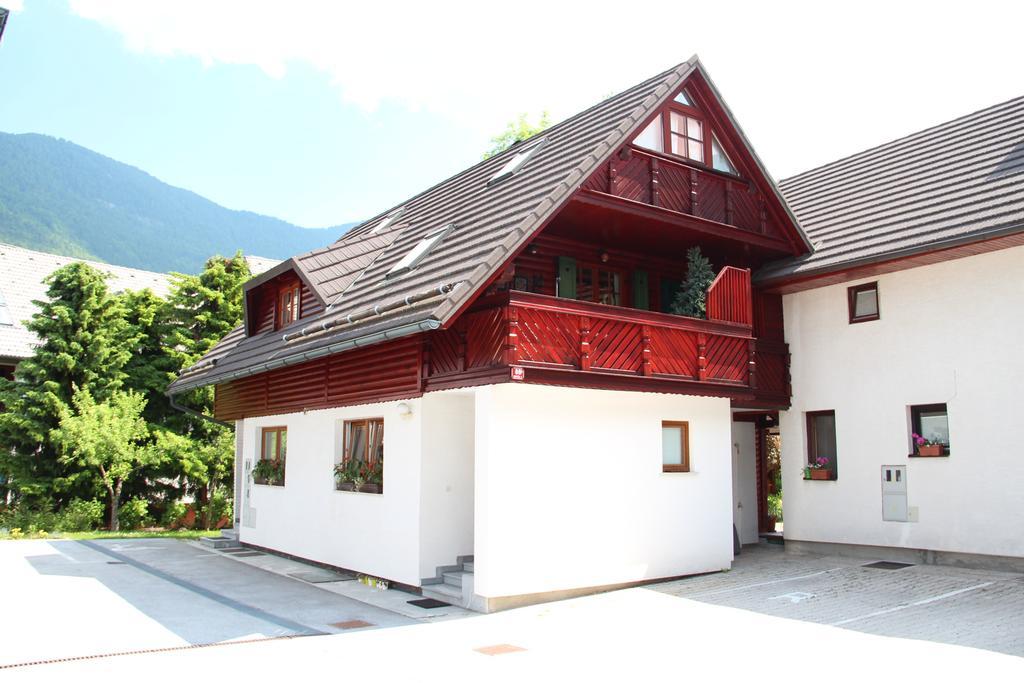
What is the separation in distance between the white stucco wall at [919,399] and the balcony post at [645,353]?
4.44m

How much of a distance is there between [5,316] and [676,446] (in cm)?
2367

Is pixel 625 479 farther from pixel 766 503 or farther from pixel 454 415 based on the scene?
pixel 766 503

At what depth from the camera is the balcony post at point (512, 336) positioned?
10.3 metres

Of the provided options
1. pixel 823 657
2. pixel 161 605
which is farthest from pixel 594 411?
pixel 161 605

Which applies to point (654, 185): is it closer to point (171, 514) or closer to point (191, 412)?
point (191, 412)

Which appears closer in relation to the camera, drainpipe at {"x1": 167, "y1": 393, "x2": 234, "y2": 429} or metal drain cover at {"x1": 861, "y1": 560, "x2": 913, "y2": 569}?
metal drain cover at {"x1": 861, "y1": 560, "x2": 913, "y2": 569}

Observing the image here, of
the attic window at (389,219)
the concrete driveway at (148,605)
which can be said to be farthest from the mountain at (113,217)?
the concrete driveway at (148,605)

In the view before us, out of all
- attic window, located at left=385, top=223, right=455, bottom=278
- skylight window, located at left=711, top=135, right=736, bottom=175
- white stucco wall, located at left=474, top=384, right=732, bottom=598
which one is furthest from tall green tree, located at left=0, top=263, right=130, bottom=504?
skylight window, located at left=711, top=135, right=736, bottom=175

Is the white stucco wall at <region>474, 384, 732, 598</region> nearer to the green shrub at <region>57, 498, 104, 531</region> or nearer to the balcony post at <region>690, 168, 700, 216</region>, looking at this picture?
the balcony post at <region>690, 168, 700, 216</region>

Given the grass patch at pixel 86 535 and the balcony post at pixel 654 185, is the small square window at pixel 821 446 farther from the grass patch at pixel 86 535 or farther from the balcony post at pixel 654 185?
the grass patch at pixel 86 535

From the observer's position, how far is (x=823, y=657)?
→ 8.01 meters

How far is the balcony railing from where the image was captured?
497 inches

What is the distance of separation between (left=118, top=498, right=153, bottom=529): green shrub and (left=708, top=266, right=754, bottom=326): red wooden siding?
55.6ft

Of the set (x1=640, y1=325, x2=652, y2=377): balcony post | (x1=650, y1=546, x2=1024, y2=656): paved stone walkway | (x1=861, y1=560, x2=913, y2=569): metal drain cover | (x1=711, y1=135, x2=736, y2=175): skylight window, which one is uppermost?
(x1=711, y1=135, x2=736, y2=175): skylight window
